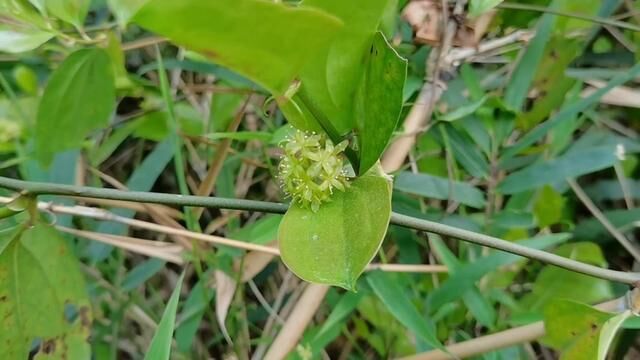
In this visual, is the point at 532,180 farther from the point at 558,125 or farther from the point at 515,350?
the point at 515,350

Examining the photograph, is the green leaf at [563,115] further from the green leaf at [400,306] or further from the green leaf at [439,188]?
the green leaf at [400,306]

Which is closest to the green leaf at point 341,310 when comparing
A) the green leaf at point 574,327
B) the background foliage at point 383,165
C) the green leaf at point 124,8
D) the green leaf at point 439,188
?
the background foliage at point 383,165

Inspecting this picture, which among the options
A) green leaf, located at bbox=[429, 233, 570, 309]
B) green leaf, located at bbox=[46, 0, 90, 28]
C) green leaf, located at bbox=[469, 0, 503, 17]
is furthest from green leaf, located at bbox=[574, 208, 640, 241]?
green leaf, located at bbox=[46, 0, 90, 28]

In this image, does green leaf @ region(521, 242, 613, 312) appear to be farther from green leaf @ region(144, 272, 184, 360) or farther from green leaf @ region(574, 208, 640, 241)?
green leaf @ region(144, 272, 184, 360)

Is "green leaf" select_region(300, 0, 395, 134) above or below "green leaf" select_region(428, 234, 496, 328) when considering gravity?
above

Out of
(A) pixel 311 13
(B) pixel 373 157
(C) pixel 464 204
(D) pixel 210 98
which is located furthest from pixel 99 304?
(A) pixel 311 13
